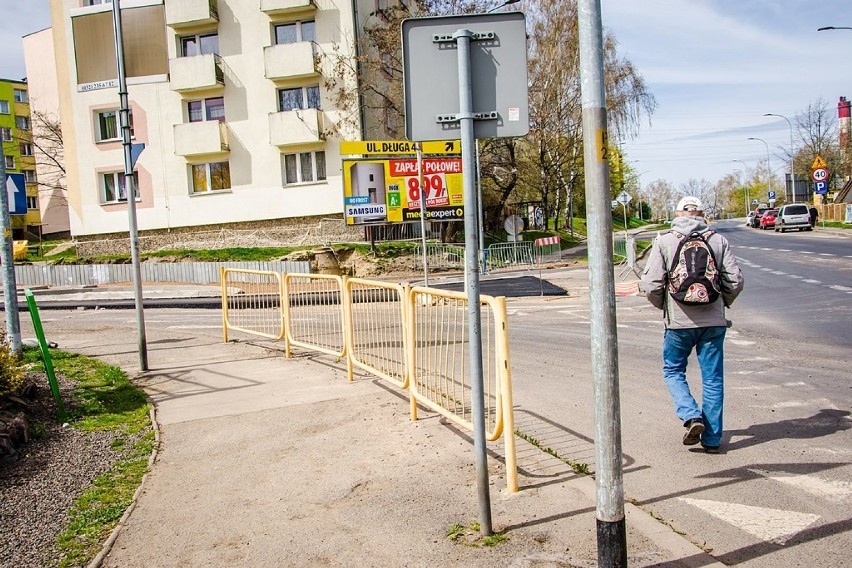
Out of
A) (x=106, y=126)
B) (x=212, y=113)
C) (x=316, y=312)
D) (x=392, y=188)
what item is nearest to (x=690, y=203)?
(x=316, y=312)

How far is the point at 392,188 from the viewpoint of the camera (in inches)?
1112

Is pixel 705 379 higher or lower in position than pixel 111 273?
higher

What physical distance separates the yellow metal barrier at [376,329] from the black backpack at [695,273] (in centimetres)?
261

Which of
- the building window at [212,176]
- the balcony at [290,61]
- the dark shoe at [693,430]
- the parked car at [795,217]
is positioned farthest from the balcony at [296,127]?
the parked car at [795,217]

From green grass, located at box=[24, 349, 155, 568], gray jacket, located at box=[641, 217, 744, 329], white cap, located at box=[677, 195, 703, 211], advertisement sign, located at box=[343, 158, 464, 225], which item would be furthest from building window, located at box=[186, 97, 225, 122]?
gray jacket, located at box=[641, 217, 744, 329]

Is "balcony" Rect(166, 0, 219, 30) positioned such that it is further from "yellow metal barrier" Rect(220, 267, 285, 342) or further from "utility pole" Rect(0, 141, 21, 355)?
"utility pole" Rect(0, 141, 21, 355)

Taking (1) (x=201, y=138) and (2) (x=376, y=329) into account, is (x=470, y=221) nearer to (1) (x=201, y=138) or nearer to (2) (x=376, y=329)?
(2) (x=376, y=329)

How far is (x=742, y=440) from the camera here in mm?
5965

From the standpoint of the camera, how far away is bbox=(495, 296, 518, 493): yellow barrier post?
4715mm

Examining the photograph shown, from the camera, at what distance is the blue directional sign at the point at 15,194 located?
10.1 m

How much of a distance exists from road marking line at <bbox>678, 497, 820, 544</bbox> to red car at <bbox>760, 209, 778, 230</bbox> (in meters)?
61.0

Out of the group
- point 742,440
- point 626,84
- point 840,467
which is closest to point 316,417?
point 742,440

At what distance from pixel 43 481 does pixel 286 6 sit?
1152 inches

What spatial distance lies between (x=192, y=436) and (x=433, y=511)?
3138 millimetres
